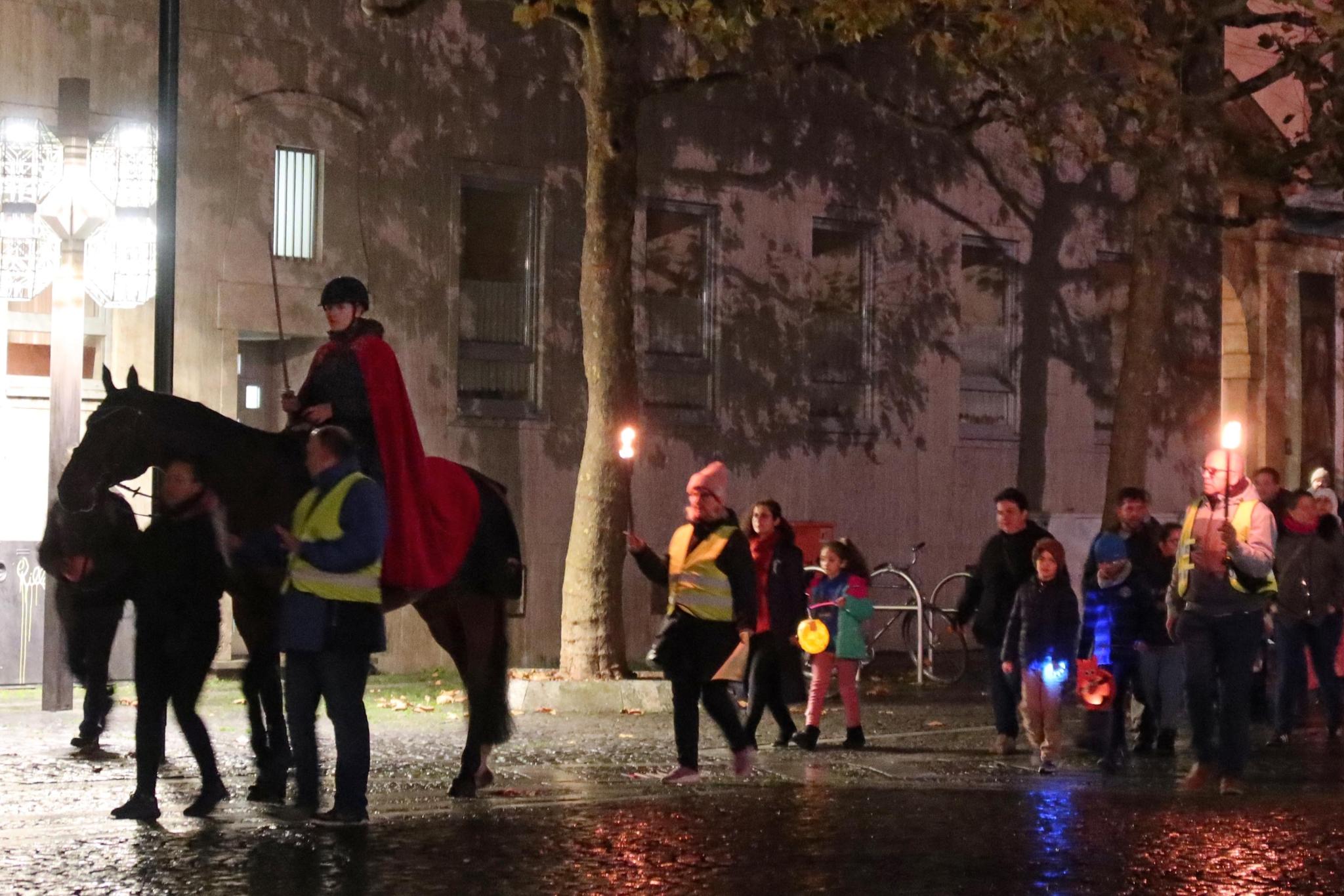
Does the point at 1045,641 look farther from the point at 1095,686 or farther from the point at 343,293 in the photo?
the point at 343,293

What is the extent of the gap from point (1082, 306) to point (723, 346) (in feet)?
19.5

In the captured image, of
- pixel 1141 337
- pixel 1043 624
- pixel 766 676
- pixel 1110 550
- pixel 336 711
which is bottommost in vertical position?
pixel 766 676

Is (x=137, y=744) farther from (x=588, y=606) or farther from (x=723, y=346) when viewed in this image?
(x=723, y=346)

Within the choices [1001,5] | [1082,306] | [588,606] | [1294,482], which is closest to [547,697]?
[588,606]

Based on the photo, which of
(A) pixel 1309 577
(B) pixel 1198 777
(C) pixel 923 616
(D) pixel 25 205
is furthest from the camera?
(C) pixel 923 616

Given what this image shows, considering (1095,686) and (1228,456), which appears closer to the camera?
(1228,456)

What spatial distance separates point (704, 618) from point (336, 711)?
2878 millimetres

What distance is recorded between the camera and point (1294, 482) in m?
32.2

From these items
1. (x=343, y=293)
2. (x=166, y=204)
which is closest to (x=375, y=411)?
(x=343, y=293)

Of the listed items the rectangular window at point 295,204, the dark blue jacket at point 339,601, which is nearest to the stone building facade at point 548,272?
the rectangular window at point 295,204

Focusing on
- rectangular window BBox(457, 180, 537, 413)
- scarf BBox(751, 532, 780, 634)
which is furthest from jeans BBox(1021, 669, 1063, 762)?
rectangular window BBox(457, 180, 537, 413)

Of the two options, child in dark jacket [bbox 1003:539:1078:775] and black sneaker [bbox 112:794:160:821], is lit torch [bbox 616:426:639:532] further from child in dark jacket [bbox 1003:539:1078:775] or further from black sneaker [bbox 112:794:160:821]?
black sneaker [bbox 112:794:160:821]

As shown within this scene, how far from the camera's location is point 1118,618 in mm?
14406

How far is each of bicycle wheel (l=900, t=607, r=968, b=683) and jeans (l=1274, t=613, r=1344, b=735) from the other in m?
4.19
